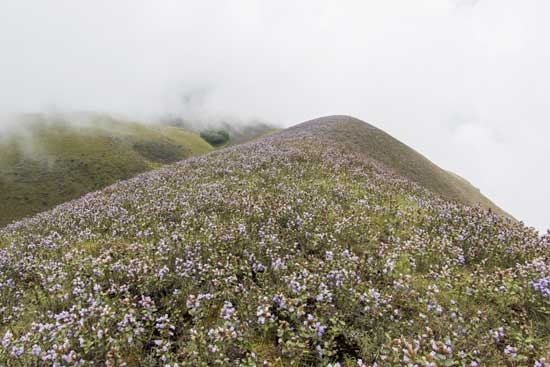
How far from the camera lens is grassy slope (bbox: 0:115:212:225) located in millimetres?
64375

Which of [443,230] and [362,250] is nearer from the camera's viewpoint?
[362,250]

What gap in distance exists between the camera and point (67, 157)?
255 feet

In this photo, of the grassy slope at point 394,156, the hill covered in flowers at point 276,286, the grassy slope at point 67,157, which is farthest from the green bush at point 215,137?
the hill covered in flowers at point 276,286

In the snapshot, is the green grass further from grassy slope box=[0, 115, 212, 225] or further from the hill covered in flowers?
grassy slope box=[0, 115, 212, 225]

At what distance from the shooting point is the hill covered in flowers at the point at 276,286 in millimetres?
4578

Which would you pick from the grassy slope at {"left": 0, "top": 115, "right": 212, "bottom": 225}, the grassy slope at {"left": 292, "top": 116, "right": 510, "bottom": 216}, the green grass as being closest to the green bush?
the grassy slope at {"left": 0, "top": 115, "right": 212, "bottom": 225}

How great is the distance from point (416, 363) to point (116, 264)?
627cm

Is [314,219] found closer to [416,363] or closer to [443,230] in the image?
[443,230]

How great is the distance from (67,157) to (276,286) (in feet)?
294

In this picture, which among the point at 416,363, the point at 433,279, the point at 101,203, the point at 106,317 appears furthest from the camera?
the point at 101,203

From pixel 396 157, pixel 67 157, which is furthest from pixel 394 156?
pixel 67 157

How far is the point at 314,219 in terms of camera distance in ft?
32.6

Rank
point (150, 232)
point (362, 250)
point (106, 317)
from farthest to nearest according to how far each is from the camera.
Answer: point (150, 232)
point (362, 250)
point (106, 317)

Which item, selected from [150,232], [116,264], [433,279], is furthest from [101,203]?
[433,279]
